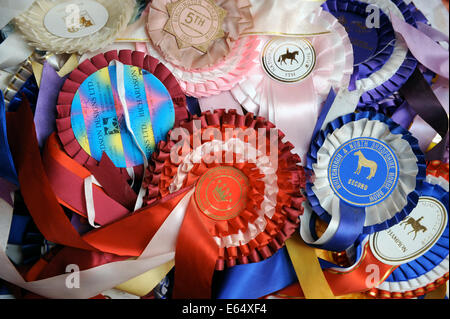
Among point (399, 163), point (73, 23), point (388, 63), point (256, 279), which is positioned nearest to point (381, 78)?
point (388, 63)

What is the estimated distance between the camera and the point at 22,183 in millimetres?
680

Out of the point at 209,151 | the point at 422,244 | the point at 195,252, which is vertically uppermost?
the point at 209,151

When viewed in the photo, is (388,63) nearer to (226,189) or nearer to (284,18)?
(284,18)

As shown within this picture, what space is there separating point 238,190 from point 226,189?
0.8 inches

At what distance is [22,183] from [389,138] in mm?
624

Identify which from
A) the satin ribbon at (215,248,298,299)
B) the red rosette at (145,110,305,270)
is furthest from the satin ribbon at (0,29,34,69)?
the satin ribbon at (215,248,298,299)

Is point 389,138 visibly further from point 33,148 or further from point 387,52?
point 33,148

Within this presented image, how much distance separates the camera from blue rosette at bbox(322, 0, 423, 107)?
81 cm

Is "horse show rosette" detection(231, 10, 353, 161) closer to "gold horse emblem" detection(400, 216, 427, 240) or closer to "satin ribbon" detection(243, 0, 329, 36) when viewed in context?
"satin ribbon" detection(243, 0, 329, 36)

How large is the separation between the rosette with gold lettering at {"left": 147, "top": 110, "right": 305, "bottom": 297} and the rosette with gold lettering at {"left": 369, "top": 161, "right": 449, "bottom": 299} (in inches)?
8.9

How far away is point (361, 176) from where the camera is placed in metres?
0.77

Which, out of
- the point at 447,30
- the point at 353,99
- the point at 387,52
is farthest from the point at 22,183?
the point at 447,30

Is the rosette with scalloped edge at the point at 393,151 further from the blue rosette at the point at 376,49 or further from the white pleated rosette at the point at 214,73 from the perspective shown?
the white pleated rosette at the point at 214,73

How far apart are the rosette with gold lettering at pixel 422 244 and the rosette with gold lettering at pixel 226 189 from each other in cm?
23
